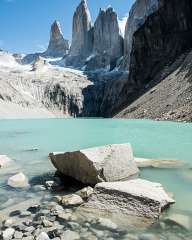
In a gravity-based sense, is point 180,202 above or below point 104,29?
below

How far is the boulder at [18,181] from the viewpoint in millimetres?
14203

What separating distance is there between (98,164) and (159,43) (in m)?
100

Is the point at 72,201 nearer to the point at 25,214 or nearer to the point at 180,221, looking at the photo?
the point at 25,214

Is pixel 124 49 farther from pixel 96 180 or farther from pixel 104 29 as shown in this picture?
pixel 96 180

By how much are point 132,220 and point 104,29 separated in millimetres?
179420

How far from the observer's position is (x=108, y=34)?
180 meters

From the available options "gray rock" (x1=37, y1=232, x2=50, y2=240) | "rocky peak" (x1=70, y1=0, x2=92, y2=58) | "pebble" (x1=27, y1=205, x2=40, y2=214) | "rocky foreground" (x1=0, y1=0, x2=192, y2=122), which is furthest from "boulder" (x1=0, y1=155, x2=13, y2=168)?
"rocky peak" (x1=70, y1=0, x2=92, y2=58)

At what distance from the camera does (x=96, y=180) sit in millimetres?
13406

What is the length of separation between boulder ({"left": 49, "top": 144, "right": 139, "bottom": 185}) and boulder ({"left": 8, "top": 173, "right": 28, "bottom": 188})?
146cm

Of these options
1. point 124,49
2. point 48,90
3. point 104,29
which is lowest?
point 48,90

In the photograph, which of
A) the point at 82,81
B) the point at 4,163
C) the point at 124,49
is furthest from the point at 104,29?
the point at 4,163

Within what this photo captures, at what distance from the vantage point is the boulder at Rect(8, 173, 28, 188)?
46.6 feet

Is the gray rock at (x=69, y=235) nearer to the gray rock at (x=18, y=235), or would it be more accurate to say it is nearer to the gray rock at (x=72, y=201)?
the gray rock at (x=18, y=235)

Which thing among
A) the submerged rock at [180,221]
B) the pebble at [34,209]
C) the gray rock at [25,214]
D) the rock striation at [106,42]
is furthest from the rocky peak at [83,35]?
the submerged rock at [180,221]
